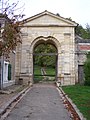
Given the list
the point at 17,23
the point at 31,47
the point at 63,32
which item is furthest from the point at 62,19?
the point at 17,23

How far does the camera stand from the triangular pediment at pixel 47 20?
4459 centimetres

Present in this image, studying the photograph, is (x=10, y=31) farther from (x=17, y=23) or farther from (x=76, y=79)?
(x=76, y=79)

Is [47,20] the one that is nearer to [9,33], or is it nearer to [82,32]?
[9,33]

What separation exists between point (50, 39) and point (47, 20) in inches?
98.1

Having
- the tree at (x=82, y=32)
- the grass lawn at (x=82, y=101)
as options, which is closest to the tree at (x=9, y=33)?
the grass lawn at (x=82, y=101)

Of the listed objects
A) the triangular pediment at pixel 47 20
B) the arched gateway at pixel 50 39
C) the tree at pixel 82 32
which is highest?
the tree at pixel 82 32

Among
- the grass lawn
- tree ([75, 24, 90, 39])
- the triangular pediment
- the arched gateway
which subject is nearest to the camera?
the grass lawn

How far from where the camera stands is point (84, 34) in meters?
104

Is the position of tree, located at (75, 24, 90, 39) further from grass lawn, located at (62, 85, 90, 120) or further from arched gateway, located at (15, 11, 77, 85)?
grass lawn, located at (62, 85, 90, 120)

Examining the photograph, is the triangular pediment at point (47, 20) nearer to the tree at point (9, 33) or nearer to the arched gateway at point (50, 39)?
the arched gateway at point (50, 39)

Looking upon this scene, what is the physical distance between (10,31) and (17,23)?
108 centimetres

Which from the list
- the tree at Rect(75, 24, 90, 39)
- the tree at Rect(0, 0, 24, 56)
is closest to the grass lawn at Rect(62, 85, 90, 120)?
the tree at Rect(0, 0, 24, 56)

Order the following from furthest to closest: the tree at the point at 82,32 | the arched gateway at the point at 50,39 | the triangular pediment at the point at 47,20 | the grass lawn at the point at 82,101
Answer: the tree at the point at 82,32 → the triangular pediment at the point at 47,20 → the arched gateway at the point at 50,39 → the grass lawn at the point at 82,101

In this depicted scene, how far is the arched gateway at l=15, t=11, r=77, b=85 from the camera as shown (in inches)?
1746
